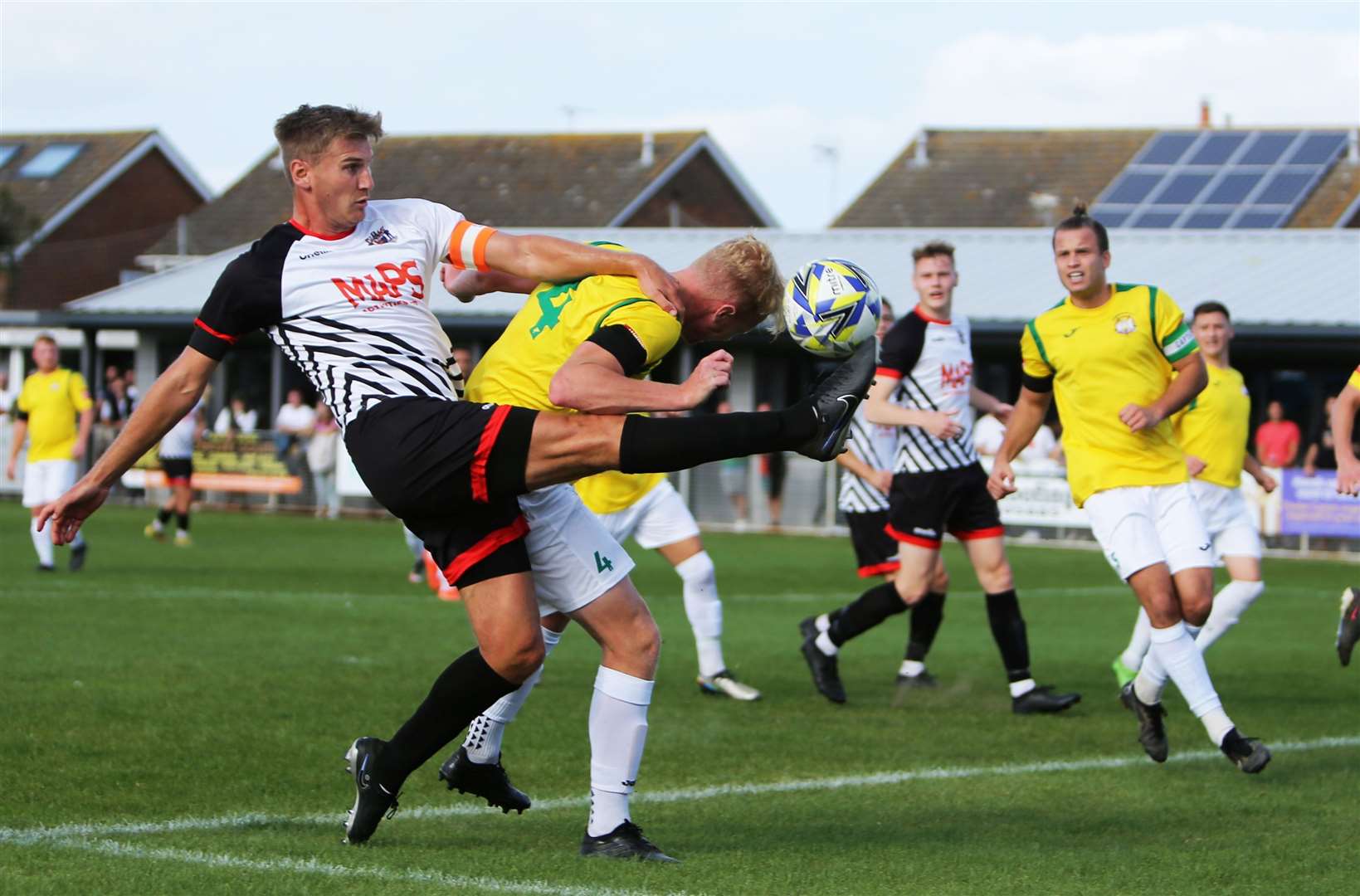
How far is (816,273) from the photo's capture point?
591 centimetres

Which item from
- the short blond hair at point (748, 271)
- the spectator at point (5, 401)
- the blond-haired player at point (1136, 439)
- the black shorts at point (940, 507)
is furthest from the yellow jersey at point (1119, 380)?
the spectator at point (5, 401)

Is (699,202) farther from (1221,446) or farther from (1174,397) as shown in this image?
(1174,397)

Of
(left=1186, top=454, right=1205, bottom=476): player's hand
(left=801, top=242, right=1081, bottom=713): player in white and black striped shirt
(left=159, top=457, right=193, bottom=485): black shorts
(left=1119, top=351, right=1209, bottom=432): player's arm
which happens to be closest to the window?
(left=159, top=457, right=193, bottom=485): black shorts

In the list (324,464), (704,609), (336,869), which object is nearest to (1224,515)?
(704,609)

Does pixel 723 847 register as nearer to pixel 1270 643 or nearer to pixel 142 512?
pixel 1270 643

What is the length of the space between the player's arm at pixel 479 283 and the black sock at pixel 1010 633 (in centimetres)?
478

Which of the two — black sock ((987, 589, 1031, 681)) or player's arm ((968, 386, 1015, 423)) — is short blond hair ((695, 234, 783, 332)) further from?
black sock ((987, 589, 1031, 681))

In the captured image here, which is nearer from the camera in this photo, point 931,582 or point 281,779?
point 281,779

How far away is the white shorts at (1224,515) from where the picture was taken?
1059 centimetres

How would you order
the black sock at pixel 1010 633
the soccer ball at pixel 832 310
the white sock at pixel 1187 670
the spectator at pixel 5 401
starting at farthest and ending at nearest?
the spectator at pixel 5 401 → the black sock at pixel 1010 633 → the white sock at pixel 1187 670 → the soccer ball at pixel 832 310

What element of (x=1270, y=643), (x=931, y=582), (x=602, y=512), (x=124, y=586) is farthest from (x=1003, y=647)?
(x=124, y=586)

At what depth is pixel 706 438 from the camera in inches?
206

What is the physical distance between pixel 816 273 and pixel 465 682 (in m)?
1.74

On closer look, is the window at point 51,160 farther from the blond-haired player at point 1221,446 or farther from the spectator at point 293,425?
the blond-haired player at point 1221,446
